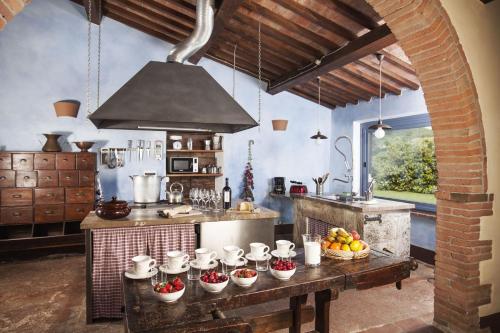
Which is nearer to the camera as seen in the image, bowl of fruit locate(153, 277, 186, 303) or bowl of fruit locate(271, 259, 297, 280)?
bowl of fruit locate(153, 277, 186, 303)

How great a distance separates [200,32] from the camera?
3883mm

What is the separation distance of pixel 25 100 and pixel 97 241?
12.4 feet

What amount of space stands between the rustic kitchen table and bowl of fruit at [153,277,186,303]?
29 millimetres

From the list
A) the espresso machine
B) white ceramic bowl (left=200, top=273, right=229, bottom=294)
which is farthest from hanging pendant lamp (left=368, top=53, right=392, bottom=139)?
white ceramic bowl (left=200, top=273, right=229, bottom=294)

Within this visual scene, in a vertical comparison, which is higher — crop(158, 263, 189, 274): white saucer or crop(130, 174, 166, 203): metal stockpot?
crop(130, 174, 166, 203): metal stockpot

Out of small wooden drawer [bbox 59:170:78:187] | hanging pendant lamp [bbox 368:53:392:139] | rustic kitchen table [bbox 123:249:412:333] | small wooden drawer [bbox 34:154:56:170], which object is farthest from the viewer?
small wooden drawer [bbox 59:170:78:187]

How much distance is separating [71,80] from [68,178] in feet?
5.83

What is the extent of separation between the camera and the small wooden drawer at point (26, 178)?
16.7 ft

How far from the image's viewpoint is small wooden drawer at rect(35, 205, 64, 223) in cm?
519

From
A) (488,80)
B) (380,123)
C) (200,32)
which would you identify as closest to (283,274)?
(488,80)

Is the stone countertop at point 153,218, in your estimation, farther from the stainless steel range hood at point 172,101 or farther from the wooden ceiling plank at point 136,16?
the wooden ceiling plank at point 136,16

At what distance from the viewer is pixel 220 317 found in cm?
177

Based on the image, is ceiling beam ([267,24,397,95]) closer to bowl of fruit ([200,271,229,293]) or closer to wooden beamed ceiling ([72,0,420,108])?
wooden beamed ceiling ([72,0,420,108])

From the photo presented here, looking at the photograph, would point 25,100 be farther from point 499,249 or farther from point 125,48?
point 499,249
